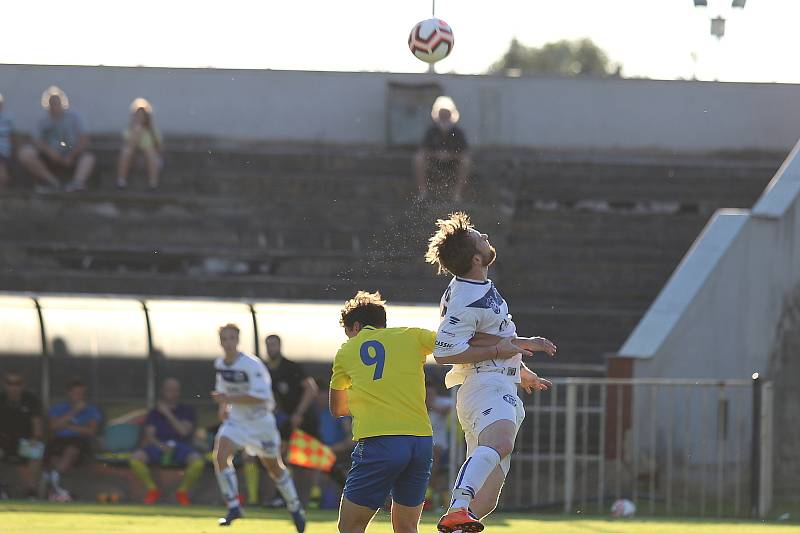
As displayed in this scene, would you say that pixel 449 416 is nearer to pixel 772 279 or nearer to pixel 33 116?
pixel 772 279

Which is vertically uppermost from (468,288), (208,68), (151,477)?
(208,68)

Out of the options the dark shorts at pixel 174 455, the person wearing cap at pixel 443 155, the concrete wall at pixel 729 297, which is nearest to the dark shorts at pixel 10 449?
the dark shorts at pixel 174 455

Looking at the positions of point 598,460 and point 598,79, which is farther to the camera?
point 598,79

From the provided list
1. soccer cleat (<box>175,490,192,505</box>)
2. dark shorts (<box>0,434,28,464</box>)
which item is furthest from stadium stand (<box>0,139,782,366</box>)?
soccer cleat (<box>175,490,192,505</box>)

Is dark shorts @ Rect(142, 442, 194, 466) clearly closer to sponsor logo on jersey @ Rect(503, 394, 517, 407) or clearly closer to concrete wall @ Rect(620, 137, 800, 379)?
concrete wall @ Rect(620, 137, 800, 379)

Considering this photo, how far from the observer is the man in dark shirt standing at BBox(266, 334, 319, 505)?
19.5 meters

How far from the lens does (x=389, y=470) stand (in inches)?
386

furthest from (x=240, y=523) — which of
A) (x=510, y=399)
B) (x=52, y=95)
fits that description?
(x=52, y=95)

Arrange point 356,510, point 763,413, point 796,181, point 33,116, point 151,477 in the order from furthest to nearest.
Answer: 1. point 33,116
2. point 796,181
3. point 151,477
4. point 763,413
5. point 356,510

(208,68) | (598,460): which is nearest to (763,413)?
(598,460)

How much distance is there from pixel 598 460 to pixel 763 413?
6.00ft

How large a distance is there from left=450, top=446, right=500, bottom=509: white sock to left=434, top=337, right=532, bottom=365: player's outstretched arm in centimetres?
53

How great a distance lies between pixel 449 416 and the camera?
63.7 ft

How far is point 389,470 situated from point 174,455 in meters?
11.0
